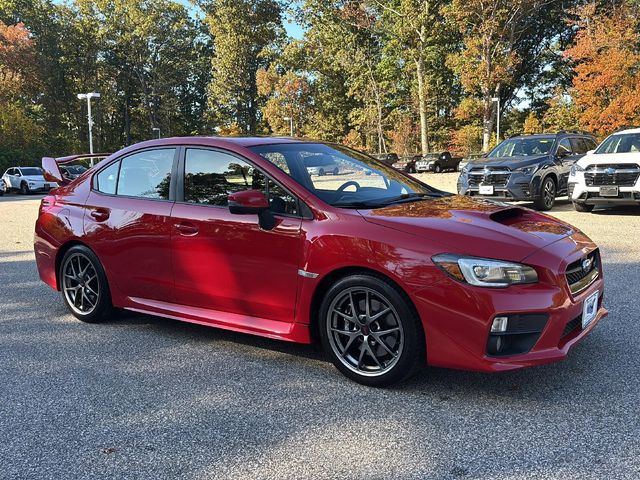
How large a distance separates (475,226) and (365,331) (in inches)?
36.3

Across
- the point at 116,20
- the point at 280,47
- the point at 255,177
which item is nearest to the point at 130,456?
the point at 255,177

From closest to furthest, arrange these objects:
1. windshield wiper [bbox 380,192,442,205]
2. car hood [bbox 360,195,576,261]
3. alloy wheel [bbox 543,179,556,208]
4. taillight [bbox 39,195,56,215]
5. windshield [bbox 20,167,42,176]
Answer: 1. car hood [bbox 360,195,576,261]
2. windshield wiper [bbox 380,192,442,205]
3. taillight [bbox 39,195,56,215]
4. alloy wheel [bbox 543,179,556,208]
5. windshield [bbox 20,167,42,176]

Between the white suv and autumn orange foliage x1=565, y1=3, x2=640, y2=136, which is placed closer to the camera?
the white suv

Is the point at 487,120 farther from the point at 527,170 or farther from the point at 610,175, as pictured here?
the point at 610,175

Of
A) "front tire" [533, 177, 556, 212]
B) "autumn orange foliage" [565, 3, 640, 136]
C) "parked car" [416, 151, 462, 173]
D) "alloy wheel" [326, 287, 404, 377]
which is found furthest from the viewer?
"parked car" [416, 151, 462, 173]

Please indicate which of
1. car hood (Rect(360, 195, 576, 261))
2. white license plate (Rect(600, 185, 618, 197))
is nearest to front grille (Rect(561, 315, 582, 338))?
car hood (Rect(360, 195, 576, 261))

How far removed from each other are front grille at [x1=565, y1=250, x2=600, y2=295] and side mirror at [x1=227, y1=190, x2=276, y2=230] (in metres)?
1.88

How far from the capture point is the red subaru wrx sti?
10.6 ft

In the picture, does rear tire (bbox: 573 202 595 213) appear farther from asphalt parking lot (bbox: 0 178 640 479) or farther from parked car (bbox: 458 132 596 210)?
asphalt parking lot (bbox: 0 178 640 479)

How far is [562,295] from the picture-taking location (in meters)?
3.27

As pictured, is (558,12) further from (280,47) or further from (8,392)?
(8,392)

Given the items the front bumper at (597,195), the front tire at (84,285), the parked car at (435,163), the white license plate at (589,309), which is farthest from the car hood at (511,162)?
the parked car at (435,163)

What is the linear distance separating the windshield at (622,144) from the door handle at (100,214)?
406 inches

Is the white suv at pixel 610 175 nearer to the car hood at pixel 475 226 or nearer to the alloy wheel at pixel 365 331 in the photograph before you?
the car hood at pixel 475 226
